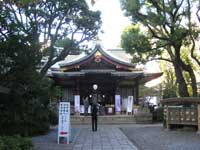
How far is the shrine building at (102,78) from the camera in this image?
31.7 meters

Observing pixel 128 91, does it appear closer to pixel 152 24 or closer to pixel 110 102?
pixel 110 102

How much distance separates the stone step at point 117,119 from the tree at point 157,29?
3579 millimetres

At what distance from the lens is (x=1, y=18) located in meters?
15.9

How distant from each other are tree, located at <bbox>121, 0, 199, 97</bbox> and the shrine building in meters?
5.71

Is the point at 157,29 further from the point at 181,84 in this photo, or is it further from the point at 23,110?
the point at 23,110

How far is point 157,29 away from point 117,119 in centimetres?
768

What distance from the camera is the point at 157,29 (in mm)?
25172

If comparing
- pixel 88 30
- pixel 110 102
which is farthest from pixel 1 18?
pixel 110 102

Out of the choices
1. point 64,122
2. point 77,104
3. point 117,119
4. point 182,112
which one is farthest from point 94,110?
point 77,104

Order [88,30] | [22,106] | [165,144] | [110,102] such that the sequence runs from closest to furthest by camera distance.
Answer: [165,144] → [22,106] → [88,30] → [110,102]

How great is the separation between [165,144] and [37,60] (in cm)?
602

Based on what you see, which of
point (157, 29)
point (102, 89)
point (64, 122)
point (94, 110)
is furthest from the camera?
point (102, 89)

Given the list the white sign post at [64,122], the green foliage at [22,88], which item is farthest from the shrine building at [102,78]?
the white sign post at [64,122]

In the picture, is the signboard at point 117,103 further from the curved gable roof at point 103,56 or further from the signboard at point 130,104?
the curved gable roof at point 103,56
